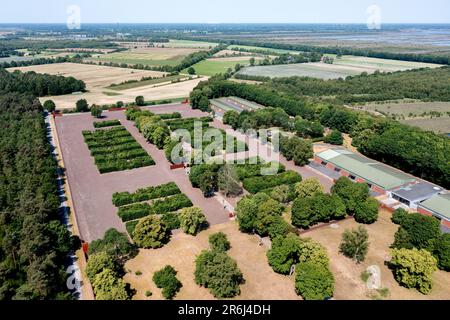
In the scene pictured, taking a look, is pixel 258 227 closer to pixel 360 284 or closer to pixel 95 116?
pixel 360 284

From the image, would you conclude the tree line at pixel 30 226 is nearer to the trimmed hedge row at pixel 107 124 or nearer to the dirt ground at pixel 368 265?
the trimmed hedge row at pixel 107 124

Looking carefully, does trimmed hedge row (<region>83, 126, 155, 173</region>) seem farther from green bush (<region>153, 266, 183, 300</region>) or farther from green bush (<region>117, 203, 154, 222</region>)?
green bush (<region>153, 266, 183, 300</region>)

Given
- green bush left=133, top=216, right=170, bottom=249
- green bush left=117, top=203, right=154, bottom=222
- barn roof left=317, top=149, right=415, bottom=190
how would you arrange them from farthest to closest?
barn roof left=317, top=149, right=415, bottom=190 → green bush left=117, top=203, right=154, bottom=222 → green bush left=133, top=216, right=170, bottom=249

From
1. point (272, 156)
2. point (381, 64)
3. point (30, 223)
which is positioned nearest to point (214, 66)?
point (381, 64)

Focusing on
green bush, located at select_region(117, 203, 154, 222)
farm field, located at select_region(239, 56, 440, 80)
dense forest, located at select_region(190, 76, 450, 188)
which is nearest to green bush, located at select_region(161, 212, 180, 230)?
green bush, located at select_region(117, 203, 154, 222)

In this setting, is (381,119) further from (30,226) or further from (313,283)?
(30,226)
